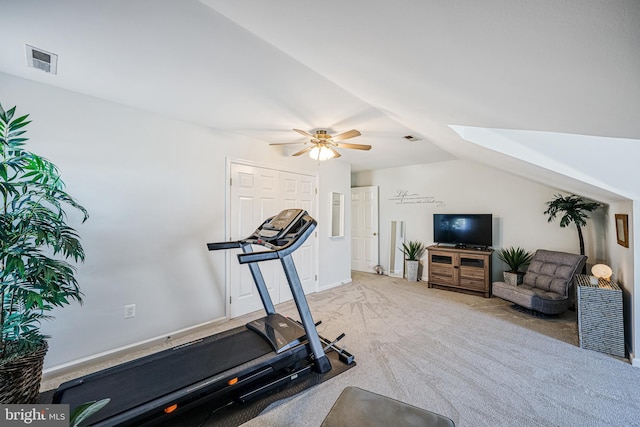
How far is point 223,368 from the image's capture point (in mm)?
1981

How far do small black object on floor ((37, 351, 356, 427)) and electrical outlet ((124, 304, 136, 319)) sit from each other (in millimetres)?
710

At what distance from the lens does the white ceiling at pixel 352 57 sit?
67cm

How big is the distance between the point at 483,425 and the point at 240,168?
3461mm

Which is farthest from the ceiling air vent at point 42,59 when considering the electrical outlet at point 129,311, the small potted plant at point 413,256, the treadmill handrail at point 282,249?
the small potted plant at point 413,256

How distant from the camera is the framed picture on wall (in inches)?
99.4

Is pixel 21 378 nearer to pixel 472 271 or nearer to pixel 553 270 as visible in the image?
pixel 472 271

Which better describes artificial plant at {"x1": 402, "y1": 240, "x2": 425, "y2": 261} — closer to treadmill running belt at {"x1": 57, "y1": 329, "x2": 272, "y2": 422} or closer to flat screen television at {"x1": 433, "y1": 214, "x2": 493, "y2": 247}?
flat screen television at {"x1": 433, "y1": 214, "x2": 493, "y2": 247}

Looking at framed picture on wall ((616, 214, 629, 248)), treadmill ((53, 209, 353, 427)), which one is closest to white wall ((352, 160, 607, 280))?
framed picture on wall ((616, 214, 629, 248))

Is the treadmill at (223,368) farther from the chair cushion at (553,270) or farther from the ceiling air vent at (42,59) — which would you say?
the chair cushion at (553,270)

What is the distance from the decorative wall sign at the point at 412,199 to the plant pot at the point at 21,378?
560 cm

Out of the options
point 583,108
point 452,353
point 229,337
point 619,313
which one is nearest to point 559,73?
point 583,108

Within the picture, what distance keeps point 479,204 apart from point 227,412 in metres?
4.93

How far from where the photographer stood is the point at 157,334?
2.80 meters

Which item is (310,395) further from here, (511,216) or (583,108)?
(511,216)
